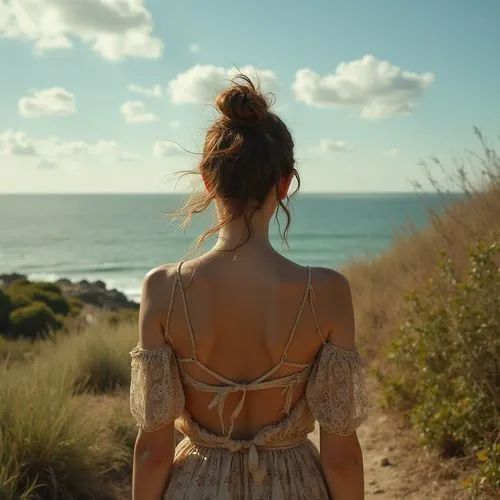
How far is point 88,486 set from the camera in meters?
4.76

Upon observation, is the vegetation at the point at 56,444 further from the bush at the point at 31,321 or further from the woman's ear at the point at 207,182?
the bush at the point at 31,321

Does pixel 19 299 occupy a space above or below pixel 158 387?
below

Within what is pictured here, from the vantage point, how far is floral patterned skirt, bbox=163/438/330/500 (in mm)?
1993

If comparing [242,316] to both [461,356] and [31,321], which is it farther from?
[31,321]

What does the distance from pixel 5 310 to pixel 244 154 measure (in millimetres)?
16089

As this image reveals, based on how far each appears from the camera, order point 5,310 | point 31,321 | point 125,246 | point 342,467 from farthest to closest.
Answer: point 125,246 < point 5,310 < point 31,321 < point 342,467

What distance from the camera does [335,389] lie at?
2.01 m

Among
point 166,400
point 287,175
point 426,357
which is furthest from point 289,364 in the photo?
point 426,357

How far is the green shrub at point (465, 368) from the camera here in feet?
15.4

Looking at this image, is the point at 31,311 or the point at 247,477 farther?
the point at 31,311

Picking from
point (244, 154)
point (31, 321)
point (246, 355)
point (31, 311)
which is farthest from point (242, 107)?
point (31, 311)

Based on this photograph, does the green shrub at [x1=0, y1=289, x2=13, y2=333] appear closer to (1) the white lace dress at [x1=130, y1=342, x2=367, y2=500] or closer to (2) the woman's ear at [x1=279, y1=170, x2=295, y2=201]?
(1) the white lace dress at [x1=130, y1=342, x2=367, y2=500]

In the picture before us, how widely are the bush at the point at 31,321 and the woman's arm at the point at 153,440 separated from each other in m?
14.1

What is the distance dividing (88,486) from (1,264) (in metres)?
49.9
